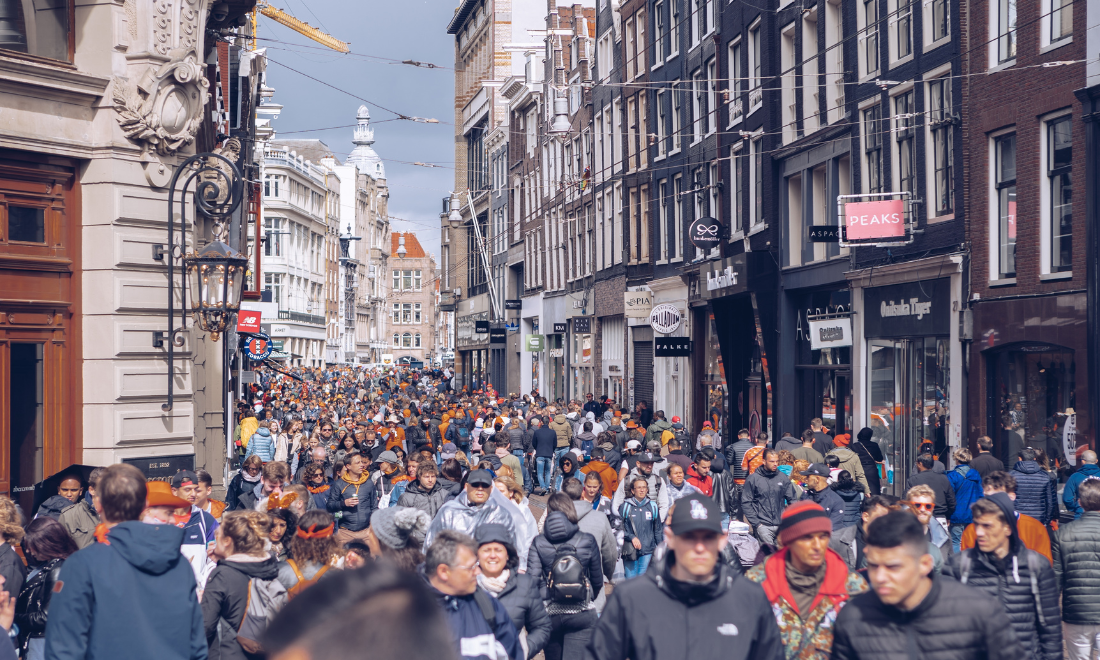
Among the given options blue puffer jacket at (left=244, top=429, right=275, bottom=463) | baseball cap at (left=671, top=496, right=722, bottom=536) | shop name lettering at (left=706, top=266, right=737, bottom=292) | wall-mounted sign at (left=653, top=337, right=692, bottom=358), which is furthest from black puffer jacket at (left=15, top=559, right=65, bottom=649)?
wall-mounted sign at (left=653, top=337, right=692, bottom=358)

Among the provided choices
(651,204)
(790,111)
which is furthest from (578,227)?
(790,111)

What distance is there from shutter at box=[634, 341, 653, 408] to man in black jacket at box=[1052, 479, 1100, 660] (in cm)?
2997

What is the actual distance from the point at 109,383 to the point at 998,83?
13.9m

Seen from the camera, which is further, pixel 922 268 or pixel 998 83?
pixel 922 268

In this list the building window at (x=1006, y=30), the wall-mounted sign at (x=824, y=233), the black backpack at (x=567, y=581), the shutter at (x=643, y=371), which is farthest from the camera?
the shutter at (x=643, y=371)

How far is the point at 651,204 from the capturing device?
3741 cm

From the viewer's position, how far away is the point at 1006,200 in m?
19.0

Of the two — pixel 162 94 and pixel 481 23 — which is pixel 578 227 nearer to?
pixel 481 23

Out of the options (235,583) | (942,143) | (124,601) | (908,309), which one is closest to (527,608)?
(235,583)

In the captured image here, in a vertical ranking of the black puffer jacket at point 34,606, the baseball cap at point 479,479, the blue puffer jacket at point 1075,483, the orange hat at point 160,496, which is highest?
the orange hat at point 160,496

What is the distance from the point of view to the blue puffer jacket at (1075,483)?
1348cm

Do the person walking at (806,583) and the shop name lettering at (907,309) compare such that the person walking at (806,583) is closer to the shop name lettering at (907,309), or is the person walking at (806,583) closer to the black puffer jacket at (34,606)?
the black puffer jacket at (34,606)

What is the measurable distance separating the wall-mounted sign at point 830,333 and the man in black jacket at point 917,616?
20.0 m

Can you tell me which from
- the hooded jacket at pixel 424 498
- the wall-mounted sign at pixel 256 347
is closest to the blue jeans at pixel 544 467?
the hooded jacket at pixel 424 498
